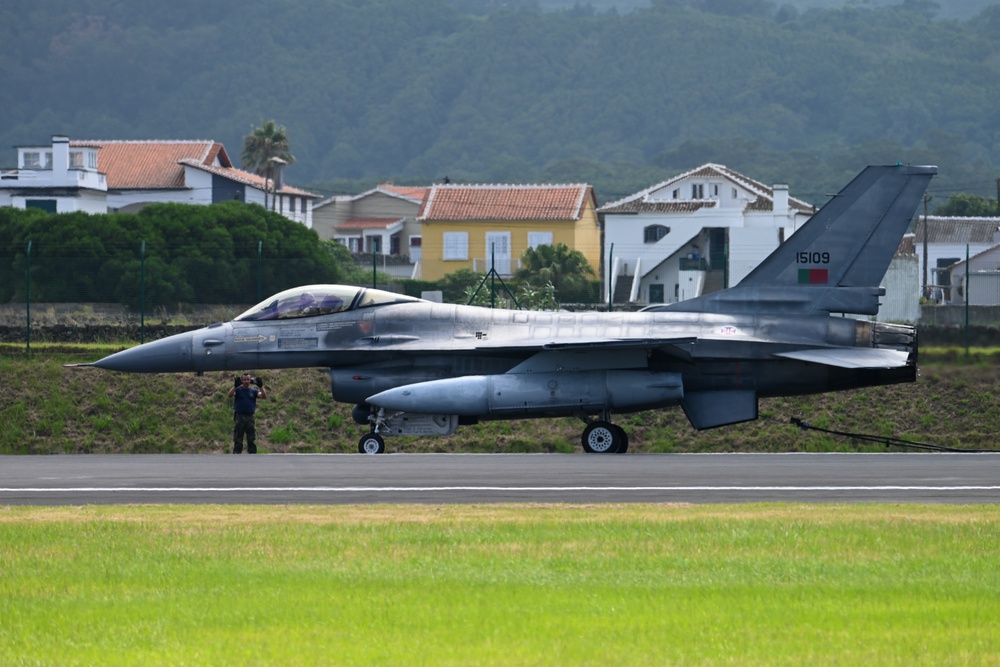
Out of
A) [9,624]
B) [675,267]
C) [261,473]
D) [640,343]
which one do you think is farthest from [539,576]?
[675,267]

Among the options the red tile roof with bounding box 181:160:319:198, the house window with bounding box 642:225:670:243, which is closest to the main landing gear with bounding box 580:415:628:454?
the house window with bounding box 642:225:670:243

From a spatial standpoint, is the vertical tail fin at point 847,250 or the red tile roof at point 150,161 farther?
the red tile roof at point 150,161

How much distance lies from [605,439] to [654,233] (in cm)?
5640

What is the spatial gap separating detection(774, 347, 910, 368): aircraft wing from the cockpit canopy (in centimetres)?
625

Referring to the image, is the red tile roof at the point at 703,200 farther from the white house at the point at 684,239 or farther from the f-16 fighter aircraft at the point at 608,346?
the f-16 fighter aircraft at the point at 608,346

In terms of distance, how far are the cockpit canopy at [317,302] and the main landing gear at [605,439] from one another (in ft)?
12.0

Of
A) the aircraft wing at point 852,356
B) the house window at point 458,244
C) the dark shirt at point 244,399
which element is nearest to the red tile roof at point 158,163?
the house window at point 458,244

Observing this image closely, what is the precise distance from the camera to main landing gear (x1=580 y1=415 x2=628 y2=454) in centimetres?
2181

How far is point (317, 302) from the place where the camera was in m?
22.7

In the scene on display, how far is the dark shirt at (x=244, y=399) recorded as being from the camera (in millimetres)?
23094

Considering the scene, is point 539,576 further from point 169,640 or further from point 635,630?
point 169,640

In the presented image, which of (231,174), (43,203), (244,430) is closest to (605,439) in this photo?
(244,430)

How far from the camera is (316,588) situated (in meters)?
9.70

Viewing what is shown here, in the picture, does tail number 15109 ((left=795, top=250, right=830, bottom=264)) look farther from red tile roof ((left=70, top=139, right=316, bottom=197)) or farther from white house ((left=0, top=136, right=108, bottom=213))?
red tile roof ((left=70, top=139, right=316, bottom=197))
